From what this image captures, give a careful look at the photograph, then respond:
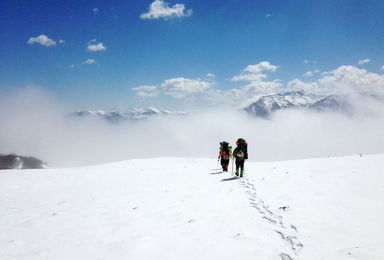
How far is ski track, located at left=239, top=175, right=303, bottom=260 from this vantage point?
682 cm

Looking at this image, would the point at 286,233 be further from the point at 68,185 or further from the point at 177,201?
the point at 68,185

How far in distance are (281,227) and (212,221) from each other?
229 centimetres

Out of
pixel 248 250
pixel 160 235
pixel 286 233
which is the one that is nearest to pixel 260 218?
pixel 286 233

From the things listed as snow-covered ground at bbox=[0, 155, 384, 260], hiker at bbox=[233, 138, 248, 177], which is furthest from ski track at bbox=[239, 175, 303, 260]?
hiker at bbox=[233, 138, 248, 177]

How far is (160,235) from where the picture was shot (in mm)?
8750

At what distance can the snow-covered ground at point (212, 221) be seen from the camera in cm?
734

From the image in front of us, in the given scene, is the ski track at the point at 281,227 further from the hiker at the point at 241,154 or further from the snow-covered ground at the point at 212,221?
the hiker at the point at 241,154

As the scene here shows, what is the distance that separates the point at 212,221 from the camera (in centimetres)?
959

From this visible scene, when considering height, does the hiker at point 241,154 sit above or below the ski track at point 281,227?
above

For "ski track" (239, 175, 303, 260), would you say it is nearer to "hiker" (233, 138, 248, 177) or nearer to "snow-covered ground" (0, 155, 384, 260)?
"snow-covered ground" (0, 155, 384, 260)

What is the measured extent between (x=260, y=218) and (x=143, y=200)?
247 inches

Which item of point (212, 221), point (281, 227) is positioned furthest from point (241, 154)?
point (281, 227)

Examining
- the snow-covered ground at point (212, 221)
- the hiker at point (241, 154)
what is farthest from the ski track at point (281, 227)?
Answer: the hiker at point (241, 154)

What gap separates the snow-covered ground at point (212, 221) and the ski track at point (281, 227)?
27mm
